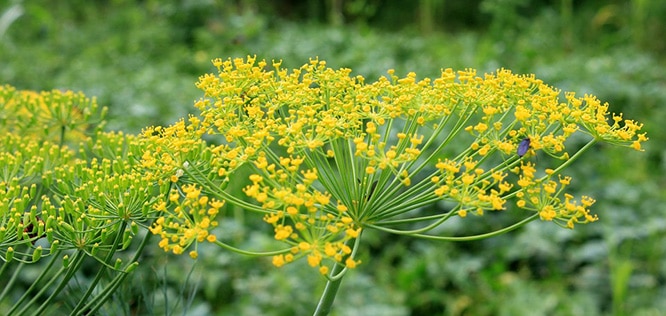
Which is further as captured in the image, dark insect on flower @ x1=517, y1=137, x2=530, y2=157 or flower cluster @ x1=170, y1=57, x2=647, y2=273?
dark insect on flower @ x1=517, y1=137, x2=530, y2=157

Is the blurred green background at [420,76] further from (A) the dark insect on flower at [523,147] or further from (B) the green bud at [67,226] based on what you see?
(A) the dark insect on flower at [523,147]

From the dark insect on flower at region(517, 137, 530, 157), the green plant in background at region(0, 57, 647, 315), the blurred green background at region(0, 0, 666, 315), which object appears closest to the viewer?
the green plant in background at region(0, 57, 647, 315)

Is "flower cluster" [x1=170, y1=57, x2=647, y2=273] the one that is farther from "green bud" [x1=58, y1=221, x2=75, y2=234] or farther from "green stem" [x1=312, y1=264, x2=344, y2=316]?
"green bud" [x1=58, y1=221, x2=75, y2=234]

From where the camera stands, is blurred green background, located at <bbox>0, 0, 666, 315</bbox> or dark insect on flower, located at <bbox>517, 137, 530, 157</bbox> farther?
blurred green background, located at <bbox>0, 0, 666, 315</bbox>

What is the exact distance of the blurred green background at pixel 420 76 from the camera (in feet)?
11.5

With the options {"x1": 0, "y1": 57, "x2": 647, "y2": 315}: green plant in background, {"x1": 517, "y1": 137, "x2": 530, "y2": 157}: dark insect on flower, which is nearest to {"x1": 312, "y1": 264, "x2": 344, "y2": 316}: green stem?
{"x1": 0, "y1": 57, "x2": 647, "y2": 315}: green plant in background

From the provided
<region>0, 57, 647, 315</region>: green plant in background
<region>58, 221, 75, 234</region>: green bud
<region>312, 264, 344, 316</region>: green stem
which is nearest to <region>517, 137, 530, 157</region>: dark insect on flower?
<region>0, 57, 647, 315</region>: green plant in background

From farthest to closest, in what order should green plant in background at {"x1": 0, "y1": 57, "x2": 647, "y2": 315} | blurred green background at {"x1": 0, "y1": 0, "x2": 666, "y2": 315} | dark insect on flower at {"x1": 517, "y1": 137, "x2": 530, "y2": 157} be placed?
1. blurred green background at {"x1": 0, "y1": 0, "x2": 666, "y2": 315}
2. dark insect on flower at {"x1": 517, "y1": 137, "x2": 530, "y2": 157}
3. green plant in background at {"x1": 0, "y1": 57, "x2": 647, "y2": 315}

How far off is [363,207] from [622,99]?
5.52 m

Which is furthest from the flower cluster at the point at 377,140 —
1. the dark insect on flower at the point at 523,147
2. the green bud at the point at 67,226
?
the green bud at the point at 67,226

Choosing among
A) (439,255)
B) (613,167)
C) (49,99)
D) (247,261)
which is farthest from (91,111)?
(613,167)

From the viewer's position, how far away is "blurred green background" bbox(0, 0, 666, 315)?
350cm

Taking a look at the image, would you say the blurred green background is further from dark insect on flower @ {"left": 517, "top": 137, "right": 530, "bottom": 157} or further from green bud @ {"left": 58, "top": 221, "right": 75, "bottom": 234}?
dark insect on flower @ {"left": 517, "top": 137, "right": 530, "bottom": 157}

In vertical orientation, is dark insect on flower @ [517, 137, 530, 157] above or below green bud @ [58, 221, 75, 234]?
below
